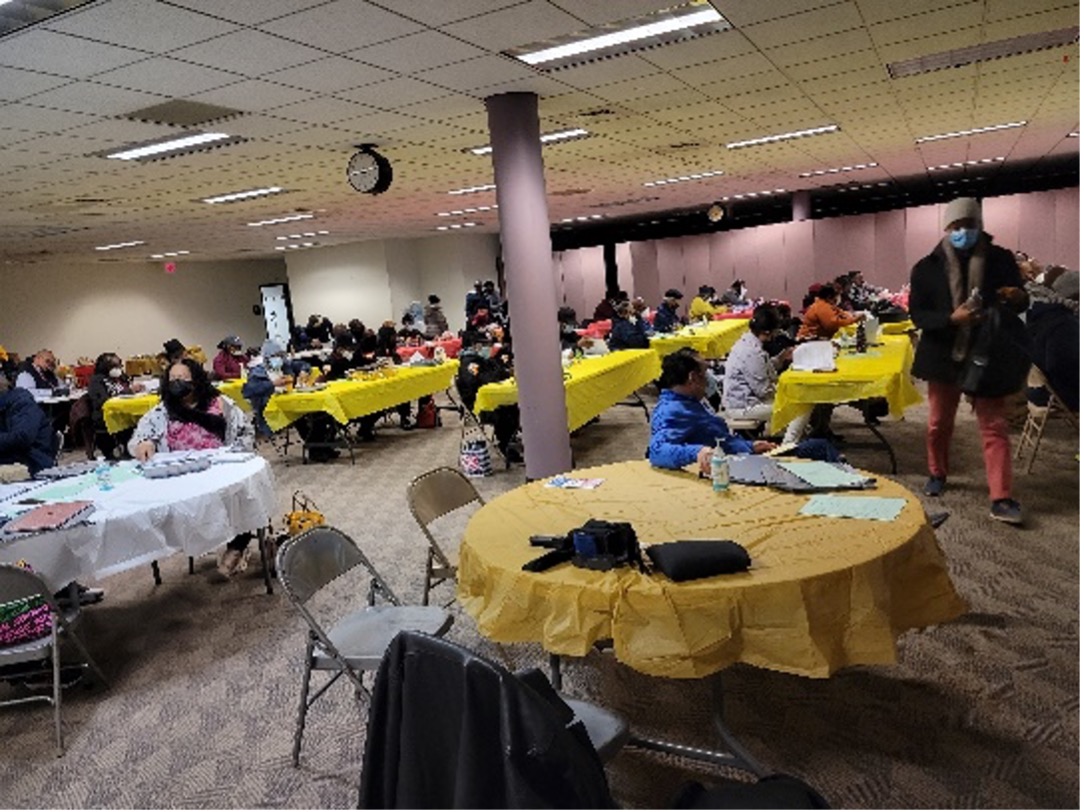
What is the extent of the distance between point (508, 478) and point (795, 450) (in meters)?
3.55

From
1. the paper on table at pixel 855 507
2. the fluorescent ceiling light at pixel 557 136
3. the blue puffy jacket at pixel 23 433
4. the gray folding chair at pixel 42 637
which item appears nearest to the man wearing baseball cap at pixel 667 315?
the fluorescent ceiling light at pixel 557 136

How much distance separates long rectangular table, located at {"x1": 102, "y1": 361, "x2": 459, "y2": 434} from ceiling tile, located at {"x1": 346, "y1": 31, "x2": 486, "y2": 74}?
3.82 metres

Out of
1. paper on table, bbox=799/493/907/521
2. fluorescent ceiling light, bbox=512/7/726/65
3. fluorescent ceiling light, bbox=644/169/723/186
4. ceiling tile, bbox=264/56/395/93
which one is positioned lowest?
paper on table, bbox=799/493/907/521

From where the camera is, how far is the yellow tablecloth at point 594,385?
6805 millimetres

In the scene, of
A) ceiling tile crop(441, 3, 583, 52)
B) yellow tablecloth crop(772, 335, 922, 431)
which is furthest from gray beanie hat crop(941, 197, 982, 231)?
ceiling tile crop(441, 3, 583, 52)

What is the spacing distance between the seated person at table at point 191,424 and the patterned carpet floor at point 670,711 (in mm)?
348

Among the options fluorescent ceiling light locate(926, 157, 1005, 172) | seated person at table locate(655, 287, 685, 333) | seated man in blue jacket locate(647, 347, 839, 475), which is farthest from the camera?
fluorescent ceiling light locate(926, 157, 1005, 172)

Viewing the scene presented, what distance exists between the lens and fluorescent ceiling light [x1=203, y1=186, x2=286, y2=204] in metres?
9.00

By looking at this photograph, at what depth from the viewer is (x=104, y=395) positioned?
856cm

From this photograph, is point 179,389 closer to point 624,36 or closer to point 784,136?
point 624,36

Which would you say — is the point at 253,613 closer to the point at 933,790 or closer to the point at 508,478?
the point at 508,478

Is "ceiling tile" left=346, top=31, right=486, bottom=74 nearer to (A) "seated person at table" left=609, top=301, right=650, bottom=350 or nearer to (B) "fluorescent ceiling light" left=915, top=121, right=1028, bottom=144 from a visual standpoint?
(A) "seated person at table" left=609, top=301, right=650, bottom=350

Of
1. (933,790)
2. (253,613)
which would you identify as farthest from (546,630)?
(253,613)

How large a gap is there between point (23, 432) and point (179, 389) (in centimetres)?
98
